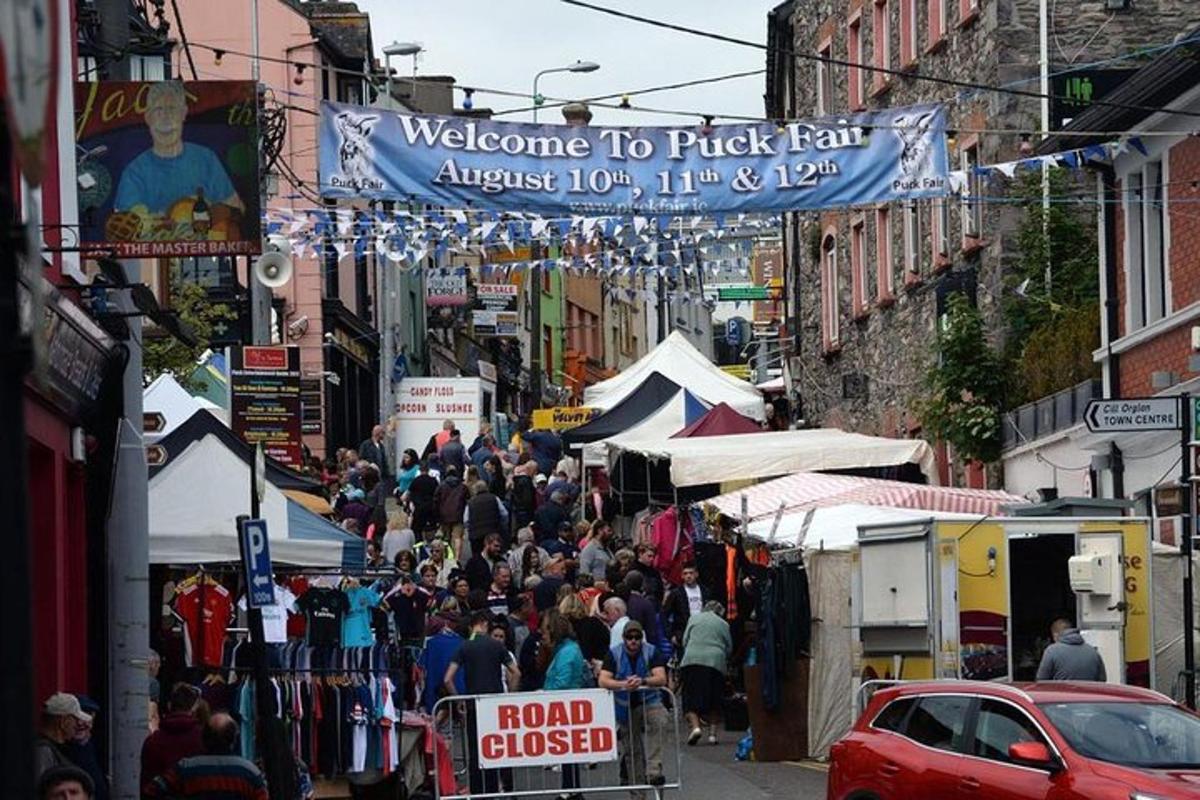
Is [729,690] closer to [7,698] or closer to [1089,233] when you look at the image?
[1089,233]

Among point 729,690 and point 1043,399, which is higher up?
point 1043,399

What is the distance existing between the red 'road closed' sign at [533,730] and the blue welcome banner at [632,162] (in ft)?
17.1

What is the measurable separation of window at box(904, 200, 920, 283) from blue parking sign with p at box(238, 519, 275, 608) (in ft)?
78.1

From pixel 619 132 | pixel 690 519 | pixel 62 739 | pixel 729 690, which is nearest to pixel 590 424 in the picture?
pixel 690 519

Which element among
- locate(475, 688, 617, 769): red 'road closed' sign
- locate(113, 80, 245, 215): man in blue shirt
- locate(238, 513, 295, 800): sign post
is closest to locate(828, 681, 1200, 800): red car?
locate(475, 688, 617, 769): red 'road closed' sign

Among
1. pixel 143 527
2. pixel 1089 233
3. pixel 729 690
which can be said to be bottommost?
pixel 729 690

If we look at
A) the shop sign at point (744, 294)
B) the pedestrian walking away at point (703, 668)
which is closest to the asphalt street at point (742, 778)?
the pedestrian walking away at point (703, 668)

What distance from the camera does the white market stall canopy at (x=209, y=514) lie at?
67.9ft

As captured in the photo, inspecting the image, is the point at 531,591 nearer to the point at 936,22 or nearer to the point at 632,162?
the point at 632,162

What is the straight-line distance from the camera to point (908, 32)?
39906mm

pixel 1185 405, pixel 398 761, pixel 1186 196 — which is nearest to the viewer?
pixel 1185 405

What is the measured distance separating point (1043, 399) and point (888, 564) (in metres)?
9.56

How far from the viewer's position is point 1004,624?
72.3ft

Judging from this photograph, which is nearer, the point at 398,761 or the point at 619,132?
the point at 398,761
